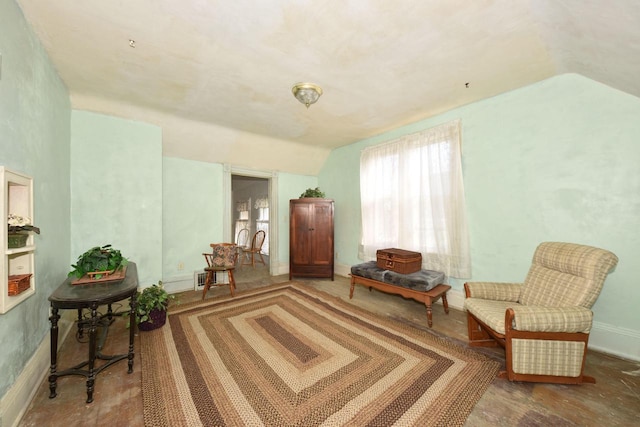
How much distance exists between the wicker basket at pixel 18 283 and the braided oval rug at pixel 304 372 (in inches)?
40.0

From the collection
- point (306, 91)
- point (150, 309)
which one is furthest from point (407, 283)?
point (150, 309)

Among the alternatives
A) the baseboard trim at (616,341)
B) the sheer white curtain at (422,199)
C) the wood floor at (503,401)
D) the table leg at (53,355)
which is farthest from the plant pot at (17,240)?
the baseboard trim at (616,341)

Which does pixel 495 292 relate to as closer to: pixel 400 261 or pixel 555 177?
pixel 400 261

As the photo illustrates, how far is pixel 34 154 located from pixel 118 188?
4.24 feet

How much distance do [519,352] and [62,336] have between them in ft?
13.6

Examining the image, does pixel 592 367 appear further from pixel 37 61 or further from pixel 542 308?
pixel 37 61

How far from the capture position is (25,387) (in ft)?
5.09

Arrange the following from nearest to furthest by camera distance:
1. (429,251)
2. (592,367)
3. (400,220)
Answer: (592,367), (429,251), (400,220)

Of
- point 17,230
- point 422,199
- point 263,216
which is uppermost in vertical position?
point 422,199

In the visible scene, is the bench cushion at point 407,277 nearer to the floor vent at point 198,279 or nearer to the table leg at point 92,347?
the floor vent at point 198,279

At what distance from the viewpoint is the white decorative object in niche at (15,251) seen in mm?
1323

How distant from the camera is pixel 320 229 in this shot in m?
4.57

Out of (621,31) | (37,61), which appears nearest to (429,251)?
(621,31)

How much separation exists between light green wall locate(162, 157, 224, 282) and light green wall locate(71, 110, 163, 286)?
745 millimetres
